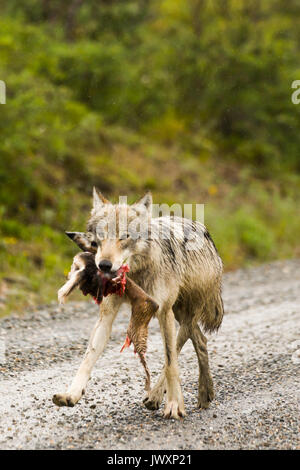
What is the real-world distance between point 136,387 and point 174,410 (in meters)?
0.85

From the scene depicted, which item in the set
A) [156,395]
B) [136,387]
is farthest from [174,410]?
[136,387]

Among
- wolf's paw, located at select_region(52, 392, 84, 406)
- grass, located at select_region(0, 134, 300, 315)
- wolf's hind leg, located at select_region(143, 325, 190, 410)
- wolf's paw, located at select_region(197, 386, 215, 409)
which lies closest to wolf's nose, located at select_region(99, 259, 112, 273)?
wolf's paw, located at select_region(52, 392, 84, 406)

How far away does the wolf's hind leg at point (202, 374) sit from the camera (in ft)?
17.1

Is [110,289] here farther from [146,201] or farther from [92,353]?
[146,201]

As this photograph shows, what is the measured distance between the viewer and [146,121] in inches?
707

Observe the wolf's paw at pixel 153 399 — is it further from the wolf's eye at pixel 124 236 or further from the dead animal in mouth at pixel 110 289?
the wolf's eye at pixel 124 236

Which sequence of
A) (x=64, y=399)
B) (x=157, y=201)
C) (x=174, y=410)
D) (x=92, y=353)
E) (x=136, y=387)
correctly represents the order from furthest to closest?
(x=157, y=201) < (x=136, y=387) < (x=174, y=410) < (x=92, y=353) < (x=64, y=399)

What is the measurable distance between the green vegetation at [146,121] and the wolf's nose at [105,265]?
482 centimetres

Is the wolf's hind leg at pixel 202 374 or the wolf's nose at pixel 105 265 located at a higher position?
the wolf's nose at pixel 105 265

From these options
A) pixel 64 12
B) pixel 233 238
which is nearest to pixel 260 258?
pixel 233 238

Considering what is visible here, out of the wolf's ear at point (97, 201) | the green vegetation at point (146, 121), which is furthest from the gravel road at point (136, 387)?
the green vegetation at point (146, 121)

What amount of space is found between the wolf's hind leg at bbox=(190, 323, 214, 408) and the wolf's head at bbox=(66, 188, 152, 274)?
1047 mm

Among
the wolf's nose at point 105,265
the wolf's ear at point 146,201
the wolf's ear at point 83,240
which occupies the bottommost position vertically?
the wolf's nose at point 105,265
